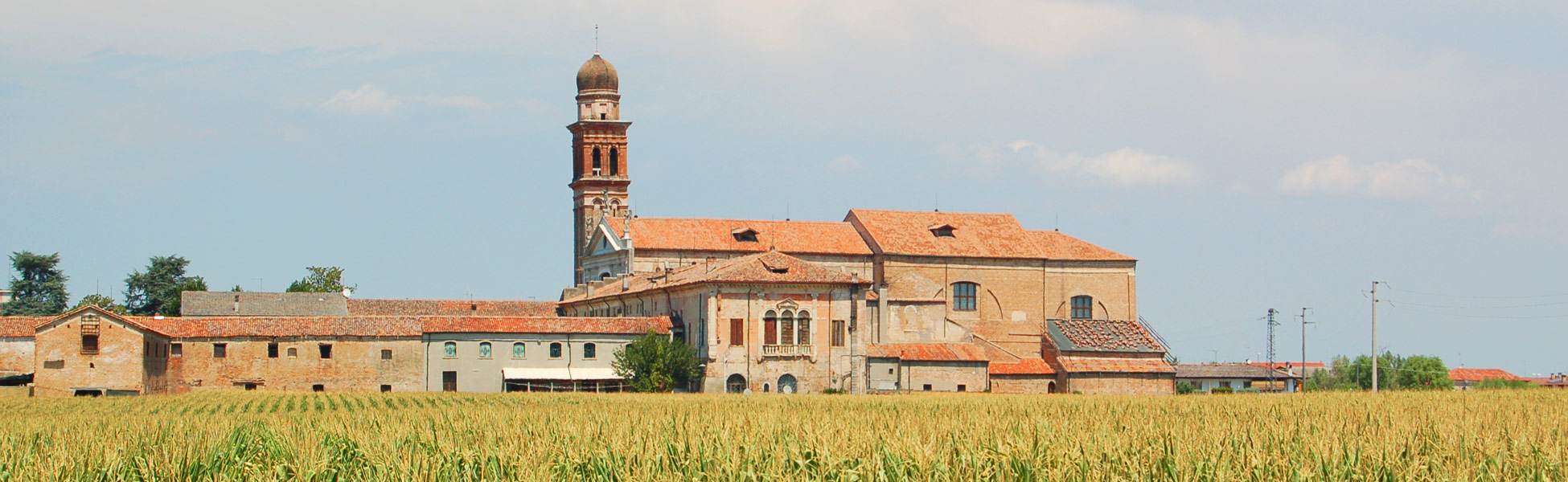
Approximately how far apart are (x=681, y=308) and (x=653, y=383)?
542cm

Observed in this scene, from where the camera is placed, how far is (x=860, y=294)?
202 ft

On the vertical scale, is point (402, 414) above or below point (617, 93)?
below

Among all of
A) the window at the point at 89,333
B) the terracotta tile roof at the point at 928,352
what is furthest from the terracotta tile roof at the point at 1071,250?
the window at the point at 89,333

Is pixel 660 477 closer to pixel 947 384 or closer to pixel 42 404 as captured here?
pixel 42 404

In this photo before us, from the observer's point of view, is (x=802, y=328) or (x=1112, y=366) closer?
(x=802, y=328)

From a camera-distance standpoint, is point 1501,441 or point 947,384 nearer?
point 1501,441

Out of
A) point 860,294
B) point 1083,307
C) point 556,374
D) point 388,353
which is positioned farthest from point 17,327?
→ point 1083,307

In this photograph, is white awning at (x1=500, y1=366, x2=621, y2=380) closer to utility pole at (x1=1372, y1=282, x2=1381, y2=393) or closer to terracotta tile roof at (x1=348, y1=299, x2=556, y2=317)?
terracotta tile roof at (x1=348, y1=299, x2=556, y2=317)

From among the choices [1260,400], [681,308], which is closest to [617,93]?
[681,308]

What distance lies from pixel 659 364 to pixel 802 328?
5741mm

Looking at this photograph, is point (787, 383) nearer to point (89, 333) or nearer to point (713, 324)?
point (713, 324)

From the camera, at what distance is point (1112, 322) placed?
242 ft

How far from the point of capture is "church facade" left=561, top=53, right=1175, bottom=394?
59938mm

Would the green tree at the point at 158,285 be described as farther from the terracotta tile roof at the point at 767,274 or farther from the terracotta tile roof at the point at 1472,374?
the terracotta tile roof at the point at 1472,374
